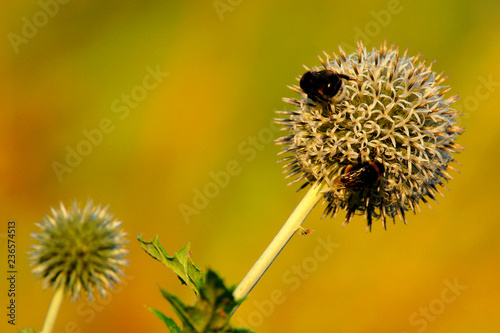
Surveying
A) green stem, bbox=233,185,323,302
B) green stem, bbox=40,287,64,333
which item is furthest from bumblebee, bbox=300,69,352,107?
green stem, bbox=40,287,64,333

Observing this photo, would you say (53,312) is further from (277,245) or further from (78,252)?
(277,245)

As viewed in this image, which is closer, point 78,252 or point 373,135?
point 78,252

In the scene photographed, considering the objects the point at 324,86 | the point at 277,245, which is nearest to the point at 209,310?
the point at 277,245

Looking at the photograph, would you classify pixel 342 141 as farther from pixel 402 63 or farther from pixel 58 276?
pixel 58 276

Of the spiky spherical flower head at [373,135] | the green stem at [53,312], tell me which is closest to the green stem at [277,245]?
the spiky spherical flower head at [373,135]

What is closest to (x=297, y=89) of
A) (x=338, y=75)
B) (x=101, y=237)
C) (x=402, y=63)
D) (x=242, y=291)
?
(x=338, y=75)

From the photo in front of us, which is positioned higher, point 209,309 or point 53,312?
point 53,312
